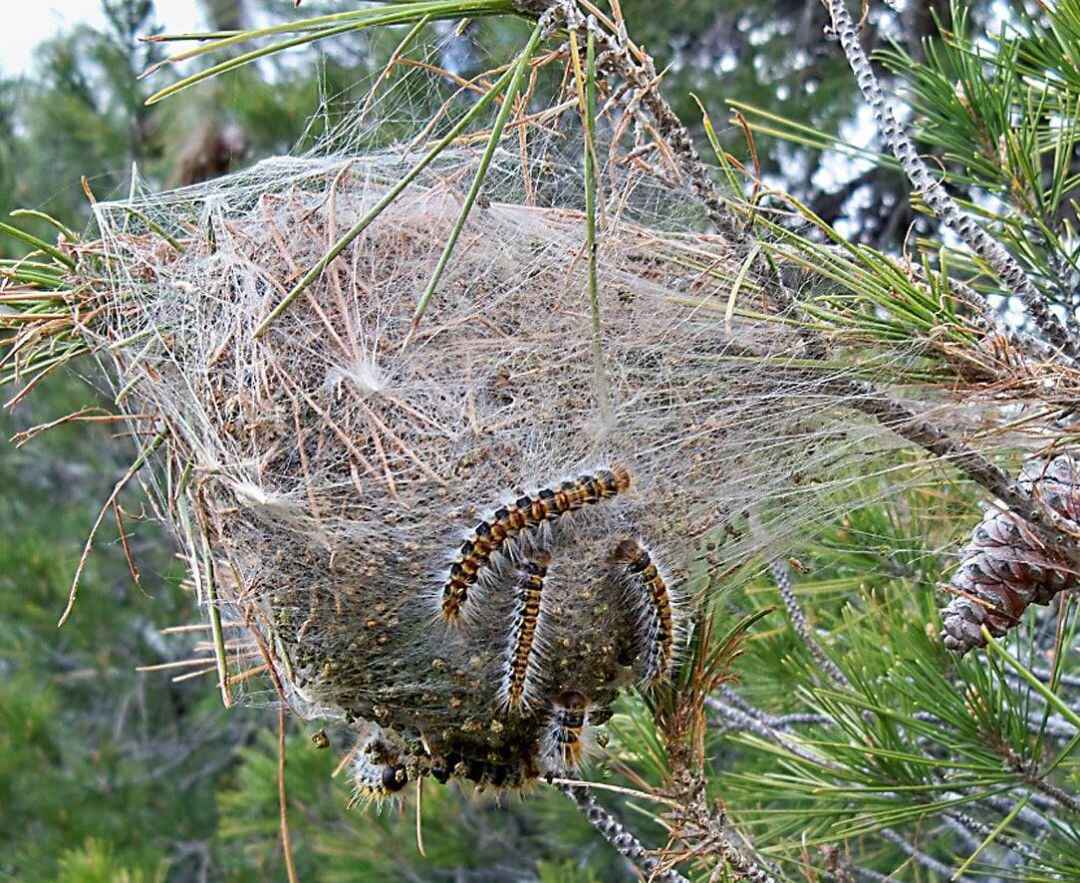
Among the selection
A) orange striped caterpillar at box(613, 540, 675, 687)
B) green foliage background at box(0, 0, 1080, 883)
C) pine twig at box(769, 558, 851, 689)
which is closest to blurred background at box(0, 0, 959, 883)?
green foliage background at box(0, 0, 1080, 883)

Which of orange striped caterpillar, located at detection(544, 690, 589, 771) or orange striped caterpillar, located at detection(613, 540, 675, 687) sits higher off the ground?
orange striped caterpillar, located at detection(613, 540, 675, 687)

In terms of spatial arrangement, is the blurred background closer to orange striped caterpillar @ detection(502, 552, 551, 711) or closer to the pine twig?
the pine twig

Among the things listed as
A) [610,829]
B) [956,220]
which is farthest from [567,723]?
[956,220]

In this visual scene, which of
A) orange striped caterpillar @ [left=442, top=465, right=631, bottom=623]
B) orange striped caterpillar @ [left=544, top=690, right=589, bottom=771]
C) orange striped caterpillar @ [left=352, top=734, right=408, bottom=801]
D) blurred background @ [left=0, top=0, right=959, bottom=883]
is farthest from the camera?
blurred background @ [left=0, top=0, right=959, bottom=883]

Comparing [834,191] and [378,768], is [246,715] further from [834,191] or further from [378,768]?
[378,768]

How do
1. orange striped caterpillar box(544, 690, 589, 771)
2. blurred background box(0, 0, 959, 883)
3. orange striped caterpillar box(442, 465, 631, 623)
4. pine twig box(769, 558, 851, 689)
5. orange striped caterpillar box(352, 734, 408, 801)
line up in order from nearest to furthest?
orange striped caterpillar box(442, 465, 631, 623)
orange striped caterpillar box(544, 690, 589, 771)
orange striped caterpillar box(352, 734, 408, 801)
pine twig box(769, 558, 851, 689)
blurred background box(0, 0, 959, 883)

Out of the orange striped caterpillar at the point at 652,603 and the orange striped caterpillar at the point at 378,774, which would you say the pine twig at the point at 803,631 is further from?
the orange striped caterpillar at the point at 378,774

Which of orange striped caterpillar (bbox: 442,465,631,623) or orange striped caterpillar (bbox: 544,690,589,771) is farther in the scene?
orange striped caterpillar (bbox: 544,690,589,771)
